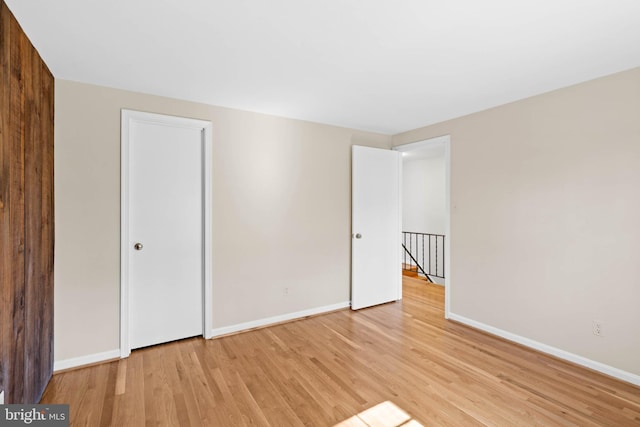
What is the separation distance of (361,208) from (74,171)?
9.98 ft

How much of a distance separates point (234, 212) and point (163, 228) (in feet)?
2.28

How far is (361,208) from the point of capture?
4.06 m

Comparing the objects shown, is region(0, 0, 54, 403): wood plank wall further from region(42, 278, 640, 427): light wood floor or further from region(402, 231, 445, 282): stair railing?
region(402, 231, 445, 282): stair railing

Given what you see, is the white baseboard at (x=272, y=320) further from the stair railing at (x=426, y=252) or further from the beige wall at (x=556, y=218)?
the stair railing at (x=426, y=252)

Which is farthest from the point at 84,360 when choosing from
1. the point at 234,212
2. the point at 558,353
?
the point at 558,353

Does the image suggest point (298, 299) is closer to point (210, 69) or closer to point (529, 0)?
point (210, 69)

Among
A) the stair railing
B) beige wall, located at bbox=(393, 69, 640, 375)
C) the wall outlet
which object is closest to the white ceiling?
beige wall, located at bbox=(393, 69, 640, 375)

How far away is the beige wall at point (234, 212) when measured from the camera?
98.5 inches

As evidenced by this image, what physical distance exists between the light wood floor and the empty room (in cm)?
2

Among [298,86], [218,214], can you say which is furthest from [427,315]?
[298,86]

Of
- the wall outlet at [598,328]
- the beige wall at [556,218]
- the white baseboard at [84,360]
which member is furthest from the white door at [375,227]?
the white baseboard at [84,360]

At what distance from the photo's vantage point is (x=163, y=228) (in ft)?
9.64

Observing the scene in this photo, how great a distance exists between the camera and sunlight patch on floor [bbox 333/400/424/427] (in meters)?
1.88

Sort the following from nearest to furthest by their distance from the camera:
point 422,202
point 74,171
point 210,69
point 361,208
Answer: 1. point 210,69
2. point 74,171
3. point 361,208
4. point 422,202
